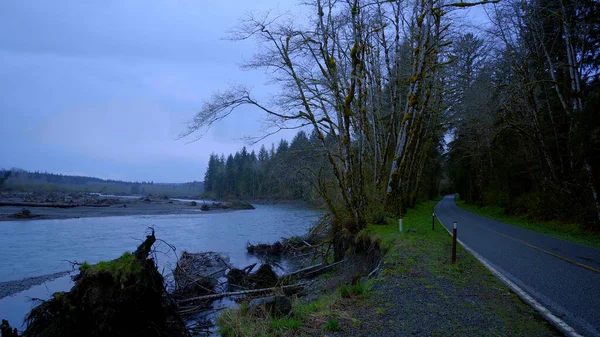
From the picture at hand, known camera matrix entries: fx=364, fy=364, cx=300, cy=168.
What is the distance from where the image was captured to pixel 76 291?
6.58m

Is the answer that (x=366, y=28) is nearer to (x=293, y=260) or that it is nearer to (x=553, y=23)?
(x=553, y=23)

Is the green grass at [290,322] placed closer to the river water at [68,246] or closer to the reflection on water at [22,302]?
the river water at [68,246]

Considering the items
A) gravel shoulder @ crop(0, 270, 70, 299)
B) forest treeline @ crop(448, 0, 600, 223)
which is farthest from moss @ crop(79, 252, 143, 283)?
forest treeline @ crop(448, 0, 600, 223)

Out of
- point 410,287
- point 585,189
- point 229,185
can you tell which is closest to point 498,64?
point 585,189

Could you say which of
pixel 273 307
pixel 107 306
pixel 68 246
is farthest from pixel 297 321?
pixel 68 246

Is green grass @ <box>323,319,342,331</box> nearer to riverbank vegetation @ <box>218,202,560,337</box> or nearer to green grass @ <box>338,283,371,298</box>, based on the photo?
riverbank vegetation @ <box>218,202,560,337</box>

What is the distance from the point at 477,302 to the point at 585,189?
1457 cm

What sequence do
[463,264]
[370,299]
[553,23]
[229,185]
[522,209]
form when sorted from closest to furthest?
[370,299]
[463,264]
[553,23]
[522,209]
[229,185]

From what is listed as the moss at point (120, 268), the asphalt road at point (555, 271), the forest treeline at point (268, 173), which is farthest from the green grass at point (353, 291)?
the forest treeline at point (268, 173)

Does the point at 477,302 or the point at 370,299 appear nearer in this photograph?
the point at 477,302

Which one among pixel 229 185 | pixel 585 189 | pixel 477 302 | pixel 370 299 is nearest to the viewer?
pixel 477 302

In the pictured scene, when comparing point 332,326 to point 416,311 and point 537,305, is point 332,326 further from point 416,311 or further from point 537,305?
point 537,305

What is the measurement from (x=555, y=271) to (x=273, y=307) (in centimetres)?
599

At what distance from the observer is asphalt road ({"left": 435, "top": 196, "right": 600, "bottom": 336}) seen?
5215 mm
